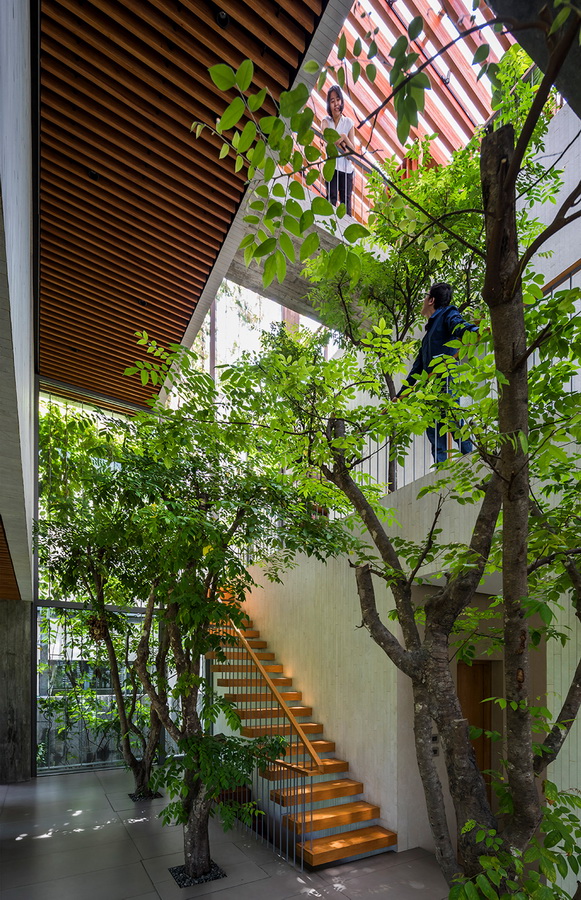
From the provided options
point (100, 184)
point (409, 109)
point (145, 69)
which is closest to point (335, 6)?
point (145, 69)


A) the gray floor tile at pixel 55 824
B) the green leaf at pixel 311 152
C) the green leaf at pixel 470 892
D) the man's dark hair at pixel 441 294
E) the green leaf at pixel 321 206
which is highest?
the man's dark hair at pixel 441 294

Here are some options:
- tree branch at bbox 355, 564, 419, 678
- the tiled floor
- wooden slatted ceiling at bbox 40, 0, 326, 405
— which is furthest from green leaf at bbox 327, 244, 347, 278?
the tiled floor

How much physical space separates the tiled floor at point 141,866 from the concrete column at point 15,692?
4.16ft

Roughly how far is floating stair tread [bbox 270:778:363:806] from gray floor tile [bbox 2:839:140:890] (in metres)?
1.33

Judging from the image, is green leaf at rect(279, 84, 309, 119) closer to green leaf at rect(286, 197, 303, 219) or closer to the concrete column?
green leaf at rect(286, 197, 303, 219)

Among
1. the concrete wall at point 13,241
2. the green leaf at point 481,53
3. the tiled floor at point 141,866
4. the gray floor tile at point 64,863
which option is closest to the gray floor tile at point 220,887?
the tiled floor at point 141,866

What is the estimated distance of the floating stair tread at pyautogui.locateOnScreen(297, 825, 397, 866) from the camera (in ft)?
15.7

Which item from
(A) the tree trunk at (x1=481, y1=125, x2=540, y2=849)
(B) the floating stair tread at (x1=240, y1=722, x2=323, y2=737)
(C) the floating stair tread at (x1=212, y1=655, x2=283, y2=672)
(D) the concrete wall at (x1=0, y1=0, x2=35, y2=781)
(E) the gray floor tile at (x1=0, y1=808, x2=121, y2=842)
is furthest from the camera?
(C) the floating stair tread at (x1=212, y1=655, x2=283, y2=672)

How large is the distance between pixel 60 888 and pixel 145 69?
5607 millimetres

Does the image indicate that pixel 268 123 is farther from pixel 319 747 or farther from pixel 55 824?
pixel 55 824

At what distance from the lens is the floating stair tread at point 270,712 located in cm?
640

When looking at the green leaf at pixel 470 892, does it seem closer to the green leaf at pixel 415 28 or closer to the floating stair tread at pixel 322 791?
the green leaf at pixel 415 28

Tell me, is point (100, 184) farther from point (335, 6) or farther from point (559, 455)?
point (559, 455)

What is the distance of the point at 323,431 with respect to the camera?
4141 millimetres
